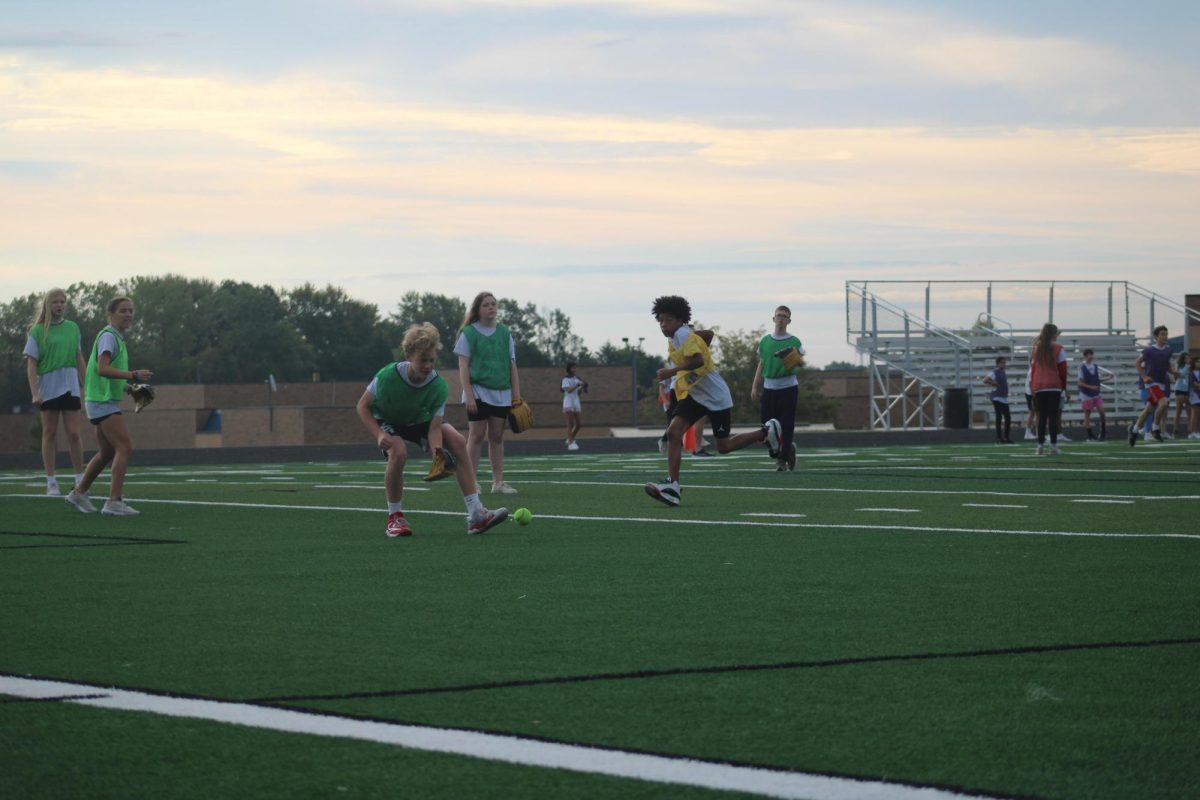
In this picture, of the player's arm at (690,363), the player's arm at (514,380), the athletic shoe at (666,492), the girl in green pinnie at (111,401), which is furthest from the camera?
the player's arm at (514,380)

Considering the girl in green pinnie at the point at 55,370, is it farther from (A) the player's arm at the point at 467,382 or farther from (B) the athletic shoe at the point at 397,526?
(B) the athletic shoe at the point at 397,526

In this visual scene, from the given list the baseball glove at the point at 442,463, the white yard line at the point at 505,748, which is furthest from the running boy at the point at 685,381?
the white yard line at the point at 505,748

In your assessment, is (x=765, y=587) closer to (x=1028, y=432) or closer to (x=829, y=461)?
(x=829, y=461)

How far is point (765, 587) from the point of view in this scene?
7910 mm

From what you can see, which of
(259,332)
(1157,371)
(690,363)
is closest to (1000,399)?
(1157,371)

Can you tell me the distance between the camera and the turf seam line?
525 cm

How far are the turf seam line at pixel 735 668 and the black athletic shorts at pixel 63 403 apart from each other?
11800 mm

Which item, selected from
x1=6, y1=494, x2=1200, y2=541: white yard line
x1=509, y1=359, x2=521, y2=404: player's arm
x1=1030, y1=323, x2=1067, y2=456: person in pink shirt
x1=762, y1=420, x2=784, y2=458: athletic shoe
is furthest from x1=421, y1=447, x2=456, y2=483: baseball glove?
x1=1030, y1=323, x2=1067, y2=456: person in pink shirt

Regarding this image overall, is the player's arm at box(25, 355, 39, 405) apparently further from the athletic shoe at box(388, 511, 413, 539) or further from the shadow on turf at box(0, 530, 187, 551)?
the athletic shoe at box(388, 511, 413, 539)

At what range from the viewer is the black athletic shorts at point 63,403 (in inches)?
642

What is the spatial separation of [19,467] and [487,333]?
680 inches

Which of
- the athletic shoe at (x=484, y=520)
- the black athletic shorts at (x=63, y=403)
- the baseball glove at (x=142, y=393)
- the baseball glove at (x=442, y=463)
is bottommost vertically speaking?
the athletic shoe at (x=484, y=520)

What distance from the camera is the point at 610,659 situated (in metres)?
5.88

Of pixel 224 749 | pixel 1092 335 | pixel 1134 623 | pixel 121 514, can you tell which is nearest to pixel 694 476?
pixel 121 514
